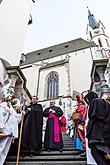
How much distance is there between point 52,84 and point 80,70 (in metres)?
3.50

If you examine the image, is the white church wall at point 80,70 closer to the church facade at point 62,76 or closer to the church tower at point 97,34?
the church facade at point 62,76

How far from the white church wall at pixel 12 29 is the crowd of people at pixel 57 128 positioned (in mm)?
4972

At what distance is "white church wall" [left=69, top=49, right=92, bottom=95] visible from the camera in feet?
66.3

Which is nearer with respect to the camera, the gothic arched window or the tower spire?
the gothic arched window

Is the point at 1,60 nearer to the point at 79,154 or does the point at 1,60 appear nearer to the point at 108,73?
the point at 108,73

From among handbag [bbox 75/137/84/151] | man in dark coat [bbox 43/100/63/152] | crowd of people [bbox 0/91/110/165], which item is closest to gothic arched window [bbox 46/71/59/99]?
man in dark coat [bbox 43/100/63/152]

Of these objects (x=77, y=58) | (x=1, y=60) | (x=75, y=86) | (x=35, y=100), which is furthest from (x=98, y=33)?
(x=35, y=100)

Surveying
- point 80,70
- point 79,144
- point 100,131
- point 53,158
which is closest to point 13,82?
point 79,144

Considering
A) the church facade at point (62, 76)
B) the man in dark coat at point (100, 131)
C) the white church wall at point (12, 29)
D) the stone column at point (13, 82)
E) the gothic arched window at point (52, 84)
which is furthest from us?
the gothic arched window at point (52, 84)

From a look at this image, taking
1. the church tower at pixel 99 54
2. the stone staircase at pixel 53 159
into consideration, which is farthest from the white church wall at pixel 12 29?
the stone staircase at pixel 53 159

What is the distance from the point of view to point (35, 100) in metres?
5.32

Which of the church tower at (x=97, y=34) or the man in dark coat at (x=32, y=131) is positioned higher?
the church tower at (x=97, y=34)

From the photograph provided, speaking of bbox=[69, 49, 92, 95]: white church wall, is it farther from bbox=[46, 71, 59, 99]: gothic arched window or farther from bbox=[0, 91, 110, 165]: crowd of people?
bbox=[0, 91, 110, 165]: crowd of people

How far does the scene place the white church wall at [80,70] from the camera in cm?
2020
